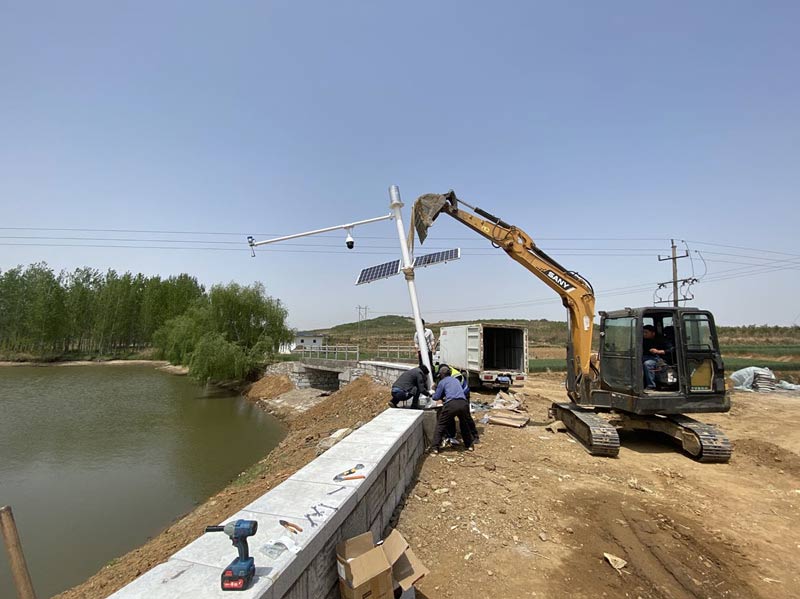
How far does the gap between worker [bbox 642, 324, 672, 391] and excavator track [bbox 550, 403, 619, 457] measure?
1.18m

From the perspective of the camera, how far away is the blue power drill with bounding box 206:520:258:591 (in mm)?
1882

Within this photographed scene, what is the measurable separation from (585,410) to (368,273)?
6798mm

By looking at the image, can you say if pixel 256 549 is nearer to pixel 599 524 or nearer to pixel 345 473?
pixel 345 473

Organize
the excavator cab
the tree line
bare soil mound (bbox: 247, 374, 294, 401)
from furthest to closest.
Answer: the tree line, bare soil mound (bbox: 247, 374, 294, 401), the excavator cab

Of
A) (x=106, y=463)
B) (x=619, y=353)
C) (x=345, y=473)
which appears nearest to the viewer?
(x=345, y=473)

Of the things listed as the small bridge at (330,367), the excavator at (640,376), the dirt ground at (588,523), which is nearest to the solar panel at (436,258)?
the excavator at (640,376)

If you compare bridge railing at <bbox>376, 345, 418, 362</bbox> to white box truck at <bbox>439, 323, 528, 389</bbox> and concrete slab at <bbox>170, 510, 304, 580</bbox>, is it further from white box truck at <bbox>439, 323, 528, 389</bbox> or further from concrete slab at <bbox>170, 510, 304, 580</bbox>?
concrete slab at <bbox>170, 510, 304, 580</bbox>

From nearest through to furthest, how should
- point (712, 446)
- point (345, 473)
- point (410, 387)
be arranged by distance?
point (345, 473)
point (712, 446)
point (410, 387)

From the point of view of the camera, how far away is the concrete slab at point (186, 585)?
73.9 inches

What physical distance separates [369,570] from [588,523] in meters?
3.36

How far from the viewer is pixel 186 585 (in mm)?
2006

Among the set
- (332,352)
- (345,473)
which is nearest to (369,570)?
(345,473)

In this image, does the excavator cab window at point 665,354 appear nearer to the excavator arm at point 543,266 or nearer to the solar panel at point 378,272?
the excavator arm at point 543,266

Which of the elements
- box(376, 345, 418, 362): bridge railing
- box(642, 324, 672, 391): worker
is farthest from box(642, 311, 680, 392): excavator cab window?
box(376, 345, 418, 362): bridge railing
